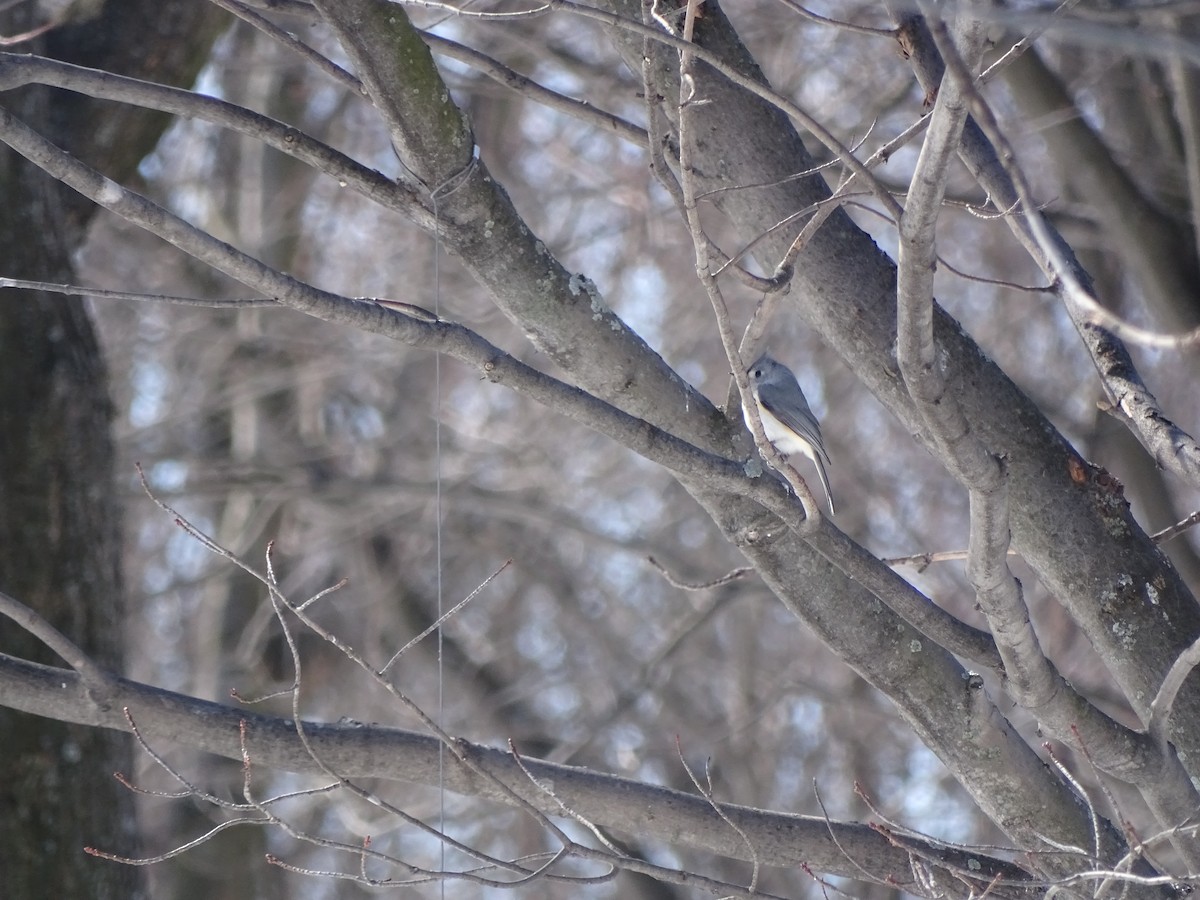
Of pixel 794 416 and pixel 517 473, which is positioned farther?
pixel 517 473

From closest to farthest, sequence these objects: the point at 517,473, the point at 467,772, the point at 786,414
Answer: the point at 467,772 → the point at 786,414 → the point at 517,473

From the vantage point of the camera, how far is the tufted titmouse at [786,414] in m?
4.26

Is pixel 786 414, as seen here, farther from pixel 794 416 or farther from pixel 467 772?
pixel 467 772

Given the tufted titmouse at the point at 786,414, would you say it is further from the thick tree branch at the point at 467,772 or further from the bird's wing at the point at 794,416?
the thick tree branch at the point at 467,772

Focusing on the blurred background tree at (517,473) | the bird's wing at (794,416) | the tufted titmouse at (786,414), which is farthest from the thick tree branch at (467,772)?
the blurred background tree at (517,473)

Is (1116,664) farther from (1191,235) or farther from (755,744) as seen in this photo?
(755,744)

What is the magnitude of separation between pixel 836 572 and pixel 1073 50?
450 centimetres

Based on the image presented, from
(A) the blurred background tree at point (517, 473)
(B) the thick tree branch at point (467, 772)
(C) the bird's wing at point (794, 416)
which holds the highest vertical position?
(A) the blurred background tree at point (517, 473)

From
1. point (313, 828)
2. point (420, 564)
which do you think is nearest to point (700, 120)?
point (420, 564)

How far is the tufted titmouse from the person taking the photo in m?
4.26

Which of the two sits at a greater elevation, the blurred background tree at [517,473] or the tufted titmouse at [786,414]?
the blurred background tree at [517,473]

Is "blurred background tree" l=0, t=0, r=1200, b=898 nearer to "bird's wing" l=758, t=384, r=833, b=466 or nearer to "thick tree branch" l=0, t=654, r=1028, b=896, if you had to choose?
"bird's wing" l=758, t=384, r=833, b=466

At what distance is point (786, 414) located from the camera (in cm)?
430

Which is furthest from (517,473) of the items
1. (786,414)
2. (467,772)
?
(467,772)
